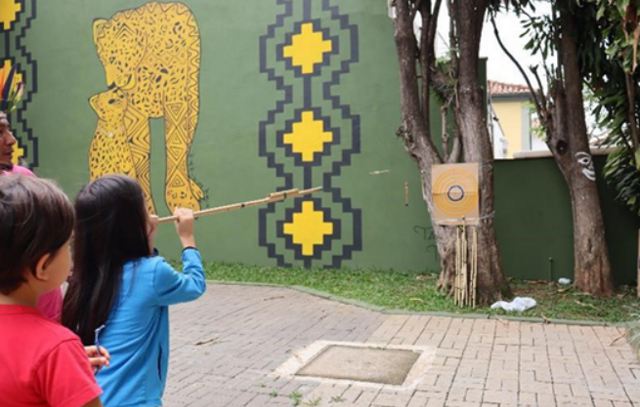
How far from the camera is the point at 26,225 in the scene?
1236 mm

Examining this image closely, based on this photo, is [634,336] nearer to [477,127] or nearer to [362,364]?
[362,364]

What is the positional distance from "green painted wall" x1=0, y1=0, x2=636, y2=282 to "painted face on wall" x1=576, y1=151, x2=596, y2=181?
647 millimetres

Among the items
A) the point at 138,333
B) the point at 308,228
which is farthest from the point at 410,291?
the point at 138,333

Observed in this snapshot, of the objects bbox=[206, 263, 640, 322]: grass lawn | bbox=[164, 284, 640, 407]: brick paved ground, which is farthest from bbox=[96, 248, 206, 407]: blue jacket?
bbox=[206, 263, 640, 322]: grass lawn

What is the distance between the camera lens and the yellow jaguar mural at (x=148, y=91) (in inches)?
365

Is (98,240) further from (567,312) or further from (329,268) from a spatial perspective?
(329,268)

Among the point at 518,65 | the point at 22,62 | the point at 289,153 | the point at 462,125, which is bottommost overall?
the point at 289,153

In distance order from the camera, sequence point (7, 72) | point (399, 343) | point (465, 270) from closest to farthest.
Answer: point (399, 343), point (465, 270), point (7, 72)

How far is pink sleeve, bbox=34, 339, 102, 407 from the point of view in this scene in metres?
1.20

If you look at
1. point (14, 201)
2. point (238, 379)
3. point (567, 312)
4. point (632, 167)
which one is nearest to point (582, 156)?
point (632, 167)

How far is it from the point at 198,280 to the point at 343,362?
102 inches

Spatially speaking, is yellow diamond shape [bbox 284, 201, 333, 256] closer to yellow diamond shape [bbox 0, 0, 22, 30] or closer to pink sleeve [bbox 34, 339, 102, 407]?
yellow diamond shape [bbox 0, 0, 22, 30]

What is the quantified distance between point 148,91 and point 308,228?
3593 mm

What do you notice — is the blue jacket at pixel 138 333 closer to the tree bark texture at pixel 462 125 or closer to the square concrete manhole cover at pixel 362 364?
the square concrete manhole cover at pixel 362 364
